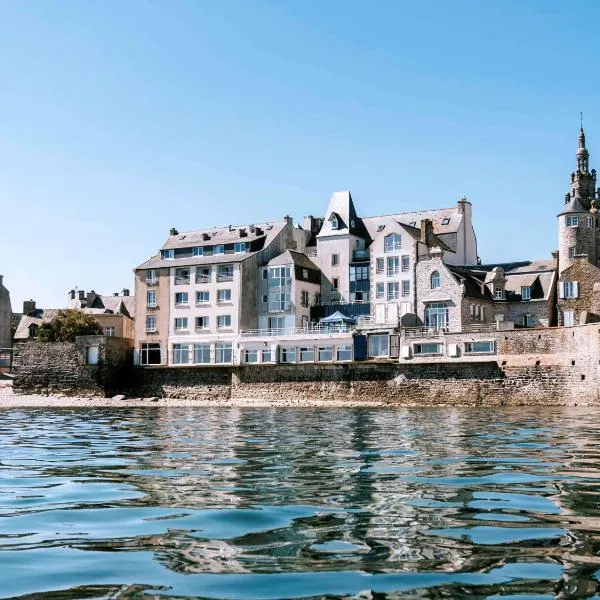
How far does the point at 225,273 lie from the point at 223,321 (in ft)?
14.6

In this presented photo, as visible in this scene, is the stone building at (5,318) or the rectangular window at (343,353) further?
the stone building at (5,318)

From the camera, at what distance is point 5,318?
10000cm

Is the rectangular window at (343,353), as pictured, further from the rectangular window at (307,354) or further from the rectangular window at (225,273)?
the rectangular window at (225,273)

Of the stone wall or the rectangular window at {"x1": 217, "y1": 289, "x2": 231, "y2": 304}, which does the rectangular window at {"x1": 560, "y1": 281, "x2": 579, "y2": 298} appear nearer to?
the rectangular window at {"x1": 217, "y1": 289, "x2": 231, "y2": 304}

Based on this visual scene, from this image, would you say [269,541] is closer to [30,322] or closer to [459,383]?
[459,383]

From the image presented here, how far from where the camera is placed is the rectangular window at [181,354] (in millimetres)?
75750

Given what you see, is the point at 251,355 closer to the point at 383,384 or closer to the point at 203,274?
the point at 203,274

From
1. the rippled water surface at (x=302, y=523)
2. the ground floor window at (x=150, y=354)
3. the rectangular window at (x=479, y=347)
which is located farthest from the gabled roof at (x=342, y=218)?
the rippled water surface at (x=302, y=523)

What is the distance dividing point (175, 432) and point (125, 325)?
70366 mm

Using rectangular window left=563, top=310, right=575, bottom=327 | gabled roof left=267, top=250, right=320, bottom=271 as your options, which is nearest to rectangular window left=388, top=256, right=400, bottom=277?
gabled roof left=267, top=250, right=320, bottom=271

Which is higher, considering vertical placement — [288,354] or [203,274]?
[203,274]

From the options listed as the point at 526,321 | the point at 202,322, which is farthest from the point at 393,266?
the point at 202,322

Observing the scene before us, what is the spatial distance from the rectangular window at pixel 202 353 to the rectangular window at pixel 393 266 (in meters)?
17.8

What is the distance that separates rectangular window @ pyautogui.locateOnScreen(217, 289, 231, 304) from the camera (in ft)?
245
